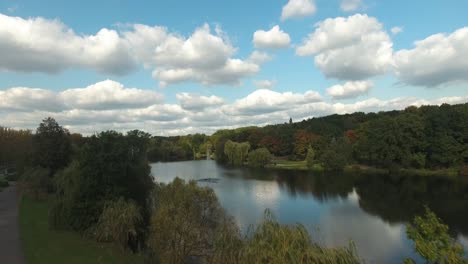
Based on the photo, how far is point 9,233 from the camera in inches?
762

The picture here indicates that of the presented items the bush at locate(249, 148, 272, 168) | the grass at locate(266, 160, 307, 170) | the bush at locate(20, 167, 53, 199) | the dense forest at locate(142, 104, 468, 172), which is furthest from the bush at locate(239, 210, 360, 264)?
the bush at locate(249, 148, 272, 168)

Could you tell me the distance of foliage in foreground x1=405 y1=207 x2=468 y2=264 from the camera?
28.8 feet

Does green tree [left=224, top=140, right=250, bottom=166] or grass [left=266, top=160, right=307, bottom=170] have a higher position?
green tree [left=224, top=140, right=250, bottom=166]

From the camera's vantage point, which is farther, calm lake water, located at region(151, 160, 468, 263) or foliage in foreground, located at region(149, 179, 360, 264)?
calm lake water, located at region(151, 160, 468, 263)

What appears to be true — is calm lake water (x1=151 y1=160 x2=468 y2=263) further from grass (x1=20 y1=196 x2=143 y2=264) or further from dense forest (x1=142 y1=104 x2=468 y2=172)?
grass (x1=20 y1=196 x2=143 y2=264)

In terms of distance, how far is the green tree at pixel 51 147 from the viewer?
3822 centimetres

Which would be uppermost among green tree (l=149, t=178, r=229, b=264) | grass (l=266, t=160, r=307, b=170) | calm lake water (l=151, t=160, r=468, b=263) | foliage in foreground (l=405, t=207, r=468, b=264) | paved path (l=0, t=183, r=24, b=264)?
foliage in foreground (l=405, t=207, r=468, b=264)

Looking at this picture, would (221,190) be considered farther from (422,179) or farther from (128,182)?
(422,179)

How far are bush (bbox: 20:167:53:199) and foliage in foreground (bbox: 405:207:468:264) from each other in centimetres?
3238

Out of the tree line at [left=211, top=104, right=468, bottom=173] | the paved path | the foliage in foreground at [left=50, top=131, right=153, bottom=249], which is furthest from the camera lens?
the tree line at [left=211, top=104, right=468, bottom=173]

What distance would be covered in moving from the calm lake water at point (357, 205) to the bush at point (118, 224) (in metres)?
8.21

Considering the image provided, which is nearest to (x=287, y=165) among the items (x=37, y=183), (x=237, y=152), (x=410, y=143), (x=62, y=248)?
(x=237, y=152)

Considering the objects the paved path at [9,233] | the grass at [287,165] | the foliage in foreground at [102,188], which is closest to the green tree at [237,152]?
the grass at [287,165]

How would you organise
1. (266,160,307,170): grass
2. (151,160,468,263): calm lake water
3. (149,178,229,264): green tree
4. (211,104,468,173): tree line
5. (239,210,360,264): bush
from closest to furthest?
(239,210,360,264): bush < (149,178,229,264): green tree < (151,160,468,263): calm lake water < (211,104,468,173): tree line < (266,160,307,170): grass
